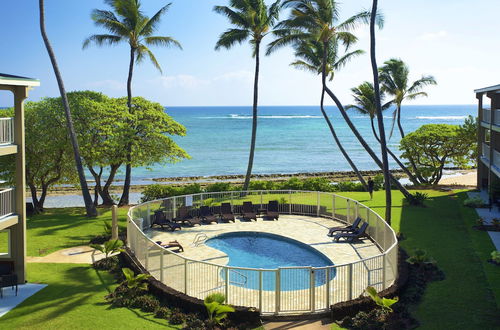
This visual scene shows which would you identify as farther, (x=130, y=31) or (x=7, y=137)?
(x=130, y=31)

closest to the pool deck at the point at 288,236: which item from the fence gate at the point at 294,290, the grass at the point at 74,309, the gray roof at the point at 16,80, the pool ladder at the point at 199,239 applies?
the pool ladder at the point at 199,239

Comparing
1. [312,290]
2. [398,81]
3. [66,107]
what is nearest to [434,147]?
[398,81]

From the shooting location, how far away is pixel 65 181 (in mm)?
29500

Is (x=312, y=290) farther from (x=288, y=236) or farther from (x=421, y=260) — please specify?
(x=288, y=236)

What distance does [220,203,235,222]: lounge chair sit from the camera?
24.0 meters

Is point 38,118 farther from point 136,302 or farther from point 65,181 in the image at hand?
point 136,302

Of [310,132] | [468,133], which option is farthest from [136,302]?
[310,132]

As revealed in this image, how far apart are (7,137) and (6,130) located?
0.28 meters

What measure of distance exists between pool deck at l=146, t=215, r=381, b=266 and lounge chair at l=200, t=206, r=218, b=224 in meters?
0.27

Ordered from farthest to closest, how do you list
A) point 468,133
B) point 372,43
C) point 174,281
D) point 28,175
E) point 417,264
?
point 468,133, point 28,175, point 372,43, point 417,264, point 174,281

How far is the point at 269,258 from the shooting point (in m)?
18.4

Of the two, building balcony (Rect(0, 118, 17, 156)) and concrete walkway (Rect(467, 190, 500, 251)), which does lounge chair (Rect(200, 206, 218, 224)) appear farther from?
concrete walkway (Rect(467, 190, 500, 251))

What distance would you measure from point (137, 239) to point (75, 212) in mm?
13086

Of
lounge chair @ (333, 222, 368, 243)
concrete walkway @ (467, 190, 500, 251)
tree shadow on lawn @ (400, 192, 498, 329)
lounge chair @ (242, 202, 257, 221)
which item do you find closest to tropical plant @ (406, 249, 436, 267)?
tree shadow on lawn @ (400, 192, 498, 329)
